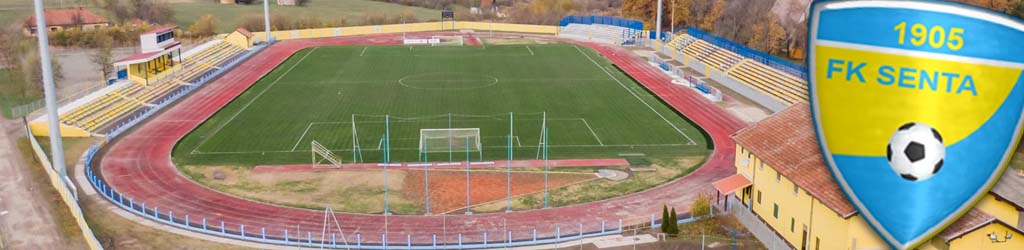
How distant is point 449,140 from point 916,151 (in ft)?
117

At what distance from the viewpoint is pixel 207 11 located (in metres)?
134

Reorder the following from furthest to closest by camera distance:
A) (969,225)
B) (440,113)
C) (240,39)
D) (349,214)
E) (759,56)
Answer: (240,39) → (759,56) → (440,113) → (349,214) → (969,225)

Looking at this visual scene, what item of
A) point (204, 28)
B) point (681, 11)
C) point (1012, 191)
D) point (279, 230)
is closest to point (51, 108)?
point (279, 230)

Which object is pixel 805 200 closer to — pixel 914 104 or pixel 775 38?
pixel 914 104

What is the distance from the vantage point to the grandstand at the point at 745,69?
56094 millimetres

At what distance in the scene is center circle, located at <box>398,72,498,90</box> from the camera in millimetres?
64500

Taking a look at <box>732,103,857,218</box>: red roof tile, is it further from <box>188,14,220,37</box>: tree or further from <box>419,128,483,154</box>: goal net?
<box>188,14,220,37</box>: tree

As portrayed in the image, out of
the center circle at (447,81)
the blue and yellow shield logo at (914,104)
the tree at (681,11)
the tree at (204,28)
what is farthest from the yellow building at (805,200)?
the tree at (204,28)

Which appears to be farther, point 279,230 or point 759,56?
point 759,56

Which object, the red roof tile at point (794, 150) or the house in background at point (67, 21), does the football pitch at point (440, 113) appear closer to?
the red roof tile at point (794, 150)

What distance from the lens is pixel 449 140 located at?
142 feet

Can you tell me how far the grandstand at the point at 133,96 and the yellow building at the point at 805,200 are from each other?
34386 millimetres

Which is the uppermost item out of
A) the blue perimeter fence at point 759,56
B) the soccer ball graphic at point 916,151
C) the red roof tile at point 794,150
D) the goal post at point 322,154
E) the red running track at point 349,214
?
the soccer ball graphic at point 916,151

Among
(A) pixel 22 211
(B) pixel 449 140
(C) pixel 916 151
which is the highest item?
(C) pixel 916 151
